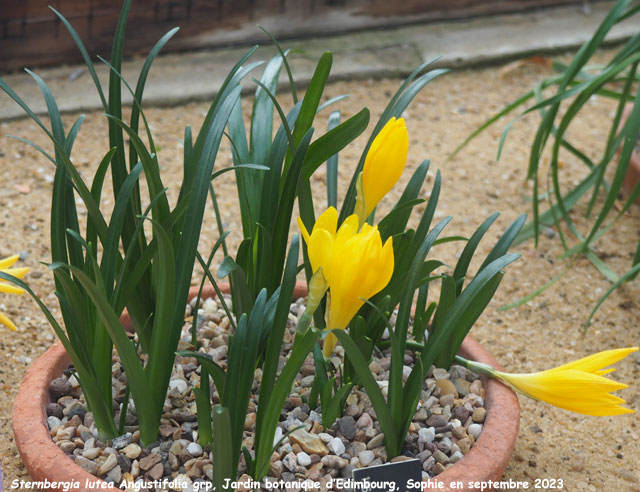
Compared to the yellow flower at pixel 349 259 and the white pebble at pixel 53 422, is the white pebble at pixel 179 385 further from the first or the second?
the yellow flower at pixel 349 259

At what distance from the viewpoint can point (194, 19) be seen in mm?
2863

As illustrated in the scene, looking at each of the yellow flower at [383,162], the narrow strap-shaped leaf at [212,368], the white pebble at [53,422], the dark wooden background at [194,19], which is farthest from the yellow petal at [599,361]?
the dark wooden background at [194,19]

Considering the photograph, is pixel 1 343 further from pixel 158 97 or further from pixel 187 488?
pixel 158 97


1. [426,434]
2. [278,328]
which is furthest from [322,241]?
[426,434]

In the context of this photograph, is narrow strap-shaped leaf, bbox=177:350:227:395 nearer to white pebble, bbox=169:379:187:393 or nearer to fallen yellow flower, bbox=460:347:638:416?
white pebble, bbox=169:379:187:393

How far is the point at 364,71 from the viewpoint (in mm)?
2889

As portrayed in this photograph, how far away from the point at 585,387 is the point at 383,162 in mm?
398

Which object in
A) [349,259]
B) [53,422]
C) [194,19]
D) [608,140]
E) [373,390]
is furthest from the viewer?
[194,19]

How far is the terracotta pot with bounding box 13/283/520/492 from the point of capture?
3.37ft

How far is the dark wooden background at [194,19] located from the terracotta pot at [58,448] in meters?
1.69

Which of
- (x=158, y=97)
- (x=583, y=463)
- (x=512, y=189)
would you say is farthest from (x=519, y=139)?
(x=583, y=463)

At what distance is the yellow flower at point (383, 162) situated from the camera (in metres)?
1.00

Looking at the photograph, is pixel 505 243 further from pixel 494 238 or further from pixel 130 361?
pixel 494 238

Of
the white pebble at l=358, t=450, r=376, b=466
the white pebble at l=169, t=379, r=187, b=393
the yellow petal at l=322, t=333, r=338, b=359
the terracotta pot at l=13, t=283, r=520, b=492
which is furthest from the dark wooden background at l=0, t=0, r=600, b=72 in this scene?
the white pebble at l=358, t=450, r=376, b=466
